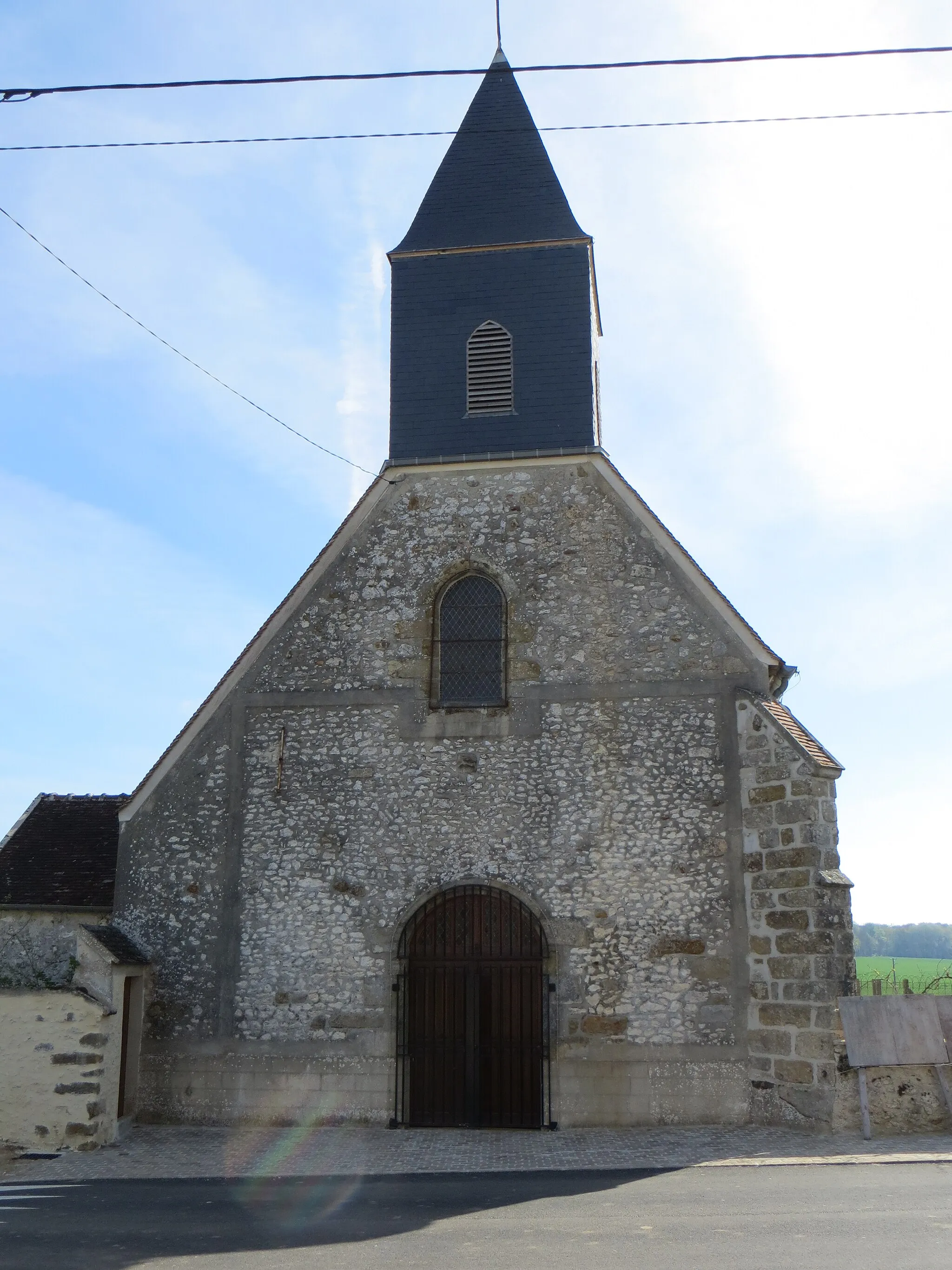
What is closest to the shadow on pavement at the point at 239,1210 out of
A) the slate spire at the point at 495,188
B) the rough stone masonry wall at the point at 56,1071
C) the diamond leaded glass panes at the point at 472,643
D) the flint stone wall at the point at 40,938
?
the rough stone masonry wall at the point at 56,1071

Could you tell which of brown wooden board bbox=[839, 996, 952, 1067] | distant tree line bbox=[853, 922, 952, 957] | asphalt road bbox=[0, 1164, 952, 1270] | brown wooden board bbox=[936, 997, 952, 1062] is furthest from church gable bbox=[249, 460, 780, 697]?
distant tree line bbox=[853, 922, 952, 957]

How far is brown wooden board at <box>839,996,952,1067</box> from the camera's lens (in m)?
10.8

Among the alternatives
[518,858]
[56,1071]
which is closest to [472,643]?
[518,858]

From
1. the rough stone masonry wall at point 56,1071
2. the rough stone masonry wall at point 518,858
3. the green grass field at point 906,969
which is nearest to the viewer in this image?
the rough stone masonry wall at point 56,1071

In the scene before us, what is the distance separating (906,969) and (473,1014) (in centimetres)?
7567

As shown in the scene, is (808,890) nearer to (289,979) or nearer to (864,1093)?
(864,1093)

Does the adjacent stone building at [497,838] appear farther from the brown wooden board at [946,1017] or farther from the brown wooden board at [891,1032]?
the brown wooden board at [946,1017]

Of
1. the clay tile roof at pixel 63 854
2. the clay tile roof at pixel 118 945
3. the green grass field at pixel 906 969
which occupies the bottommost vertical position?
the green grass field at pixel 906 969

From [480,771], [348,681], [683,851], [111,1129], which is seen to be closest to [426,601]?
[348,681]

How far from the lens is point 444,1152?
1045 cm

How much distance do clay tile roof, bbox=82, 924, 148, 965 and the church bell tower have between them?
21.0 ft

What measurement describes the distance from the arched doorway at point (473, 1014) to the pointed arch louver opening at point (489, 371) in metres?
6.05

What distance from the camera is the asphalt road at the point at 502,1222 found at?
6.63 meters

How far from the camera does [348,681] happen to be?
13.1 m
